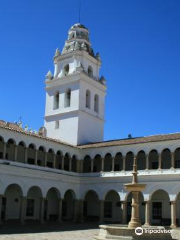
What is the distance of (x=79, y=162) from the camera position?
35281 mm

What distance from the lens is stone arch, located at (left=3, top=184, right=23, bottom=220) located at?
3095 cm

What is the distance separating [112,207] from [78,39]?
1753cm

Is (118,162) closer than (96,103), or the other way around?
(118,162)

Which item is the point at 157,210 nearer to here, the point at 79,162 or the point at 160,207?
the point at 160,207

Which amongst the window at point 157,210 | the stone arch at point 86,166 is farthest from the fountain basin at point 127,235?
the stone arch at point 86,166

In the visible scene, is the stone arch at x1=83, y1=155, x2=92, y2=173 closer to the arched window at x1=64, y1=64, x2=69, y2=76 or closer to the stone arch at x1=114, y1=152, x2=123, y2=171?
the stone arch at x1=114, y1=152, x2=123, y2=171

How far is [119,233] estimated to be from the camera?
18234 millimetres

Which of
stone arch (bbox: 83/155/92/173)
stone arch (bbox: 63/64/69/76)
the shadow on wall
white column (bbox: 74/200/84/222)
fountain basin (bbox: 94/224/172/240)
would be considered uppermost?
stone arch (bbox: 63/64/69/76)

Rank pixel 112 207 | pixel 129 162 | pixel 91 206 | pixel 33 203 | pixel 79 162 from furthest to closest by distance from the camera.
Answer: pixel 91 206 < pixel 112 207 < pixel 79 162 < pixel 129 162 < pixel 33 203

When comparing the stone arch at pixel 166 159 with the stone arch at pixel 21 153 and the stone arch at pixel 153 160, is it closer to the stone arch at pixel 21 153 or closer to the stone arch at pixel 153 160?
the stone arch at pixel 153 160

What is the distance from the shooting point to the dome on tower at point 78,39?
39719 millimetres

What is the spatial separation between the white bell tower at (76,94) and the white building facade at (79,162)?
0.10m

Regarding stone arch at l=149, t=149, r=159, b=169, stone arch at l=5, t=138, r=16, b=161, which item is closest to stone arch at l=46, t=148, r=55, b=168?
stone arch at l=5, t=138, r=16, b=161

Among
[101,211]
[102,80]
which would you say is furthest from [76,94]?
[101,211]
